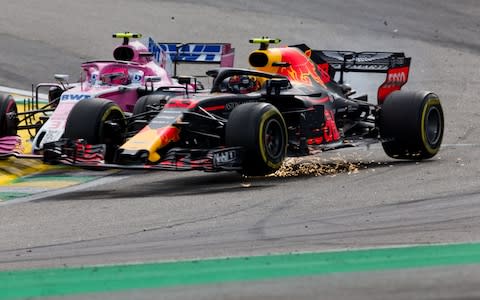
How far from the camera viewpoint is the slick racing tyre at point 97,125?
46.2ft

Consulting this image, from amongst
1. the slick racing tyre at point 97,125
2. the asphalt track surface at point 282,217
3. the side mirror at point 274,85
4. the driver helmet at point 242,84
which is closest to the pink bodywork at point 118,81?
the slick racing tyre at point 97,125

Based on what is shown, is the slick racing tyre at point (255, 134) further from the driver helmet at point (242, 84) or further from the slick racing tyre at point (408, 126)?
the slick racing tyre at point (408, 126)

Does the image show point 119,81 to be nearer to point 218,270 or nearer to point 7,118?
point 7,118

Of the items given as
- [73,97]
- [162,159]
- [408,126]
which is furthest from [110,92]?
[408,126]

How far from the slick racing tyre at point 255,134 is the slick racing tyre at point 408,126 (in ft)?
6.82

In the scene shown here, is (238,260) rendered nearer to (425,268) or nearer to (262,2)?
(425,268)

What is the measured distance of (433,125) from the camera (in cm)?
1529

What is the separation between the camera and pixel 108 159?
1398 cm

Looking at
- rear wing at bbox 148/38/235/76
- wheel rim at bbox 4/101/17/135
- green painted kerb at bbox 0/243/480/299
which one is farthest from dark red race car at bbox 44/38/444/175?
green painted kerb at bbox 0/243/480/299

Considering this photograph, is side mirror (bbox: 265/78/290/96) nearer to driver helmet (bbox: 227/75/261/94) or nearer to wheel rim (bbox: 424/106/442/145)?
driver helmet (bbox: 227/75/261/94)

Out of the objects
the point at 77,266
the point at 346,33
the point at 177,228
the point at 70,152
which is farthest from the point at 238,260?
the point at 346,33

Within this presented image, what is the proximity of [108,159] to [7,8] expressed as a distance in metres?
16.7

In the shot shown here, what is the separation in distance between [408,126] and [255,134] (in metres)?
2.70

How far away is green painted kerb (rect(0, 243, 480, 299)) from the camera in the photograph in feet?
24.4
